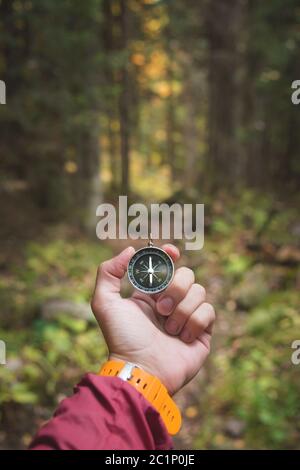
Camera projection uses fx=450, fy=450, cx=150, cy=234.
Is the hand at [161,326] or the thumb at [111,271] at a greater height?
the thumb at [111,271]

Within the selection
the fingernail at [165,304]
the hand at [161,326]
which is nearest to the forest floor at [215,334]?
the hand at [161,326]

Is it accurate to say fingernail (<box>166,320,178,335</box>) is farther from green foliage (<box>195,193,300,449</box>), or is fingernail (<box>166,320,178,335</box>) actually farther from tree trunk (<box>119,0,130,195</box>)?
tree trunk (<box>119,0,130,195</box>)

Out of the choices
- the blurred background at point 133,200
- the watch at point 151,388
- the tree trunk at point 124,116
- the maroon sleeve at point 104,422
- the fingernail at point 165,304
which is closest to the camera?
the maroon sleeve at point 104,422

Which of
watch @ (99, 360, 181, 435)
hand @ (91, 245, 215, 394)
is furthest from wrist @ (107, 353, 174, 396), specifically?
watch @ (99, 360, 181, 435)

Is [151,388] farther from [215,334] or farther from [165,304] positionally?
[215,334]

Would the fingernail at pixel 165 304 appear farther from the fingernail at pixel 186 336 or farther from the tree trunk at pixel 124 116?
the tree trunk at pixel 124 116

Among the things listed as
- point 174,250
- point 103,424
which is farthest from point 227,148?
point 103,424
